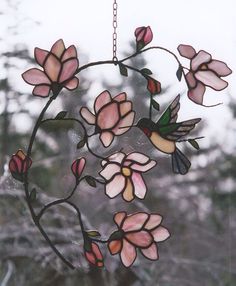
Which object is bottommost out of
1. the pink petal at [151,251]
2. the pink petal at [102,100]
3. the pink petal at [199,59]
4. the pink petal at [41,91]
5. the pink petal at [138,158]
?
the pink petal at [151,251]

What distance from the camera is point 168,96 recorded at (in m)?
1.23

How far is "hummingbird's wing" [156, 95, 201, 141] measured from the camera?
2.42 ft

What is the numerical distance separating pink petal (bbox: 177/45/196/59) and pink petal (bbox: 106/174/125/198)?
0.63 feet

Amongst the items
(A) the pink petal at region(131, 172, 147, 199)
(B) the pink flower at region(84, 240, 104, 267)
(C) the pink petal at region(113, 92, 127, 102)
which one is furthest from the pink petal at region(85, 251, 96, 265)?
(C) the pink petal at region(113, 92, 127, 102)

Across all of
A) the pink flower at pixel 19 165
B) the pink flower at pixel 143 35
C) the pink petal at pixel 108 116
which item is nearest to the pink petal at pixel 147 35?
the pink flower at pixel 143 35

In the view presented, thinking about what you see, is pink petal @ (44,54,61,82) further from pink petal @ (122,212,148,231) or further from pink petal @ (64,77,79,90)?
pink petal @ (122,212,148,231)

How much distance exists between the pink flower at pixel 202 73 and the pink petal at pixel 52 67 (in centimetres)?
17

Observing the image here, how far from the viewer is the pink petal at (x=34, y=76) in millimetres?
720

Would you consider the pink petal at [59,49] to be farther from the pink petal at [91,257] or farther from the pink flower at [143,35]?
the pink petal at [91,257]

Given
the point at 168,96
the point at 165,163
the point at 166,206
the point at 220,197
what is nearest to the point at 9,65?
the point at 168,96

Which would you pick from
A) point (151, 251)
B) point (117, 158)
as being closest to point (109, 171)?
point (117, 158)

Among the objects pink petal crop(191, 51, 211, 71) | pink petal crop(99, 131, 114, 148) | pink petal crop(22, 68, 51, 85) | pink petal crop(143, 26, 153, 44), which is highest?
pink petal crop(143, 26, 153, 44)

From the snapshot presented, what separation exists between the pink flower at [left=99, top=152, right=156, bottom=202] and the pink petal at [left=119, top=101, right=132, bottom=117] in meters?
0.06

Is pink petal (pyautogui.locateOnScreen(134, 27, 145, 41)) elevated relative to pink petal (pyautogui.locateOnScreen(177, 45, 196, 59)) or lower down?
elevated
